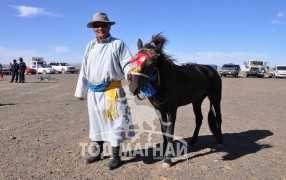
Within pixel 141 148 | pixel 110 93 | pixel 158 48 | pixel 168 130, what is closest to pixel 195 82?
pixel 168 130

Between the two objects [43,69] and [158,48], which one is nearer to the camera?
[158,48]

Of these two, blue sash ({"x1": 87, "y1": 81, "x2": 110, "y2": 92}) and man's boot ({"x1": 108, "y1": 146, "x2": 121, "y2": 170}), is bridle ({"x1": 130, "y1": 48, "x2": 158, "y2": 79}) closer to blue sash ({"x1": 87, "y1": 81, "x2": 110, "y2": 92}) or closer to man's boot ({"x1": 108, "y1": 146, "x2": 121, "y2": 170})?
blue sash ({"x1": 87, "y1": 81, "x2": 110, "y2": 92})

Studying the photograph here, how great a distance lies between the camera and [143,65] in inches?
162

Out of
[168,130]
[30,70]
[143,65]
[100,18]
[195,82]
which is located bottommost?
[168,130]

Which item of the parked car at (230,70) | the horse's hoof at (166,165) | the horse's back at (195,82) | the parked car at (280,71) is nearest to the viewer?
the horse's hoof at (166,165)

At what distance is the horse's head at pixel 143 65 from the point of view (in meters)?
4.08

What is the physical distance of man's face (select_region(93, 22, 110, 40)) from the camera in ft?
14.7

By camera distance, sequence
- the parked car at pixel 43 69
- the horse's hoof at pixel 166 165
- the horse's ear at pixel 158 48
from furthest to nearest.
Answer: the parked car at pixel 43 69 < the horse's hoof at pixel 166 165 < the horse's ear at pixel 158 48

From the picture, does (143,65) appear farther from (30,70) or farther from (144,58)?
(30,70)

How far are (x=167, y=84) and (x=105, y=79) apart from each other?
36.1 inches

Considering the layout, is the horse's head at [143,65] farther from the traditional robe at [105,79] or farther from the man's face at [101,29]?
the man's face at [101,29]

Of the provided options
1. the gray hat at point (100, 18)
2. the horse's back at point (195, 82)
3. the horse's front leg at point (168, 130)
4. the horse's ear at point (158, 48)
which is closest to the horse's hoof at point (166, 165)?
the horse's front leg at point (168, 130)

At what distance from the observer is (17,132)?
673 centimetres

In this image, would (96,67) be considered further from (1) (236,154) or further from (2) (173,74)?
(1) (236,154)
